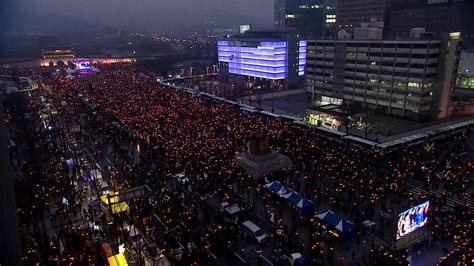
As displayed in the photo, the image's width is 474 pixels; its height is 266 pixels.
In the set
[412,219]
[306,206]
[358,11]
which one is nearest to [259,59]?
[358,11]

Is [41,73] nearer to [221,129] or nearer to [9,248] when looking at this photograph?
[221,129]

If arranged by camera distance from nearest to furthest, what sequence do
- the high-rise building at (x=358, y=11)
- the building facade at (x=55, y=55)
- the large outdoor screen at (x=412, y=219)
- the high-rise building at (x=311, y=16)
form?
the large outdoor screen at (x=412, y=219) → the high-rise building at (x=358, y=11) → the high-rise building at (x=311, y=16) → the building facade at (x=55, y=55)

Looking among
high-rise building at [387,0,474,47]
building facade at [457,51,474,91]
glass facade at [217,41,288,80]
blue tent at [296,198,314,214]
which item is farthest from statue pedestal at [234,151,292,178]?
building facade at [457,51,474,91]

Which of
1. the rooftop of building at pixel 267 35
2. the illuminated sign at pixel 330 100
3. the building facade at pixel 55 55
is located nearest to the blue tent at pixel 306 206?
the illuminated sign at pixel 330 100

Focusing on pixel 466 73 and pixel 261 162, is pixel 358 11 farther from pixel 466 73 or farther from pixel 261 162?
pixel 261 162

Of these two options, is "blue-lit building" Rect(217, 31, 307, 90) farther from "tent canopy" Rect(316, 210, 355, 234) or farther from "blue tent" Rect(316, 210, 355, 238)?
"blue tent" Rect(316, 210, 355, 238)

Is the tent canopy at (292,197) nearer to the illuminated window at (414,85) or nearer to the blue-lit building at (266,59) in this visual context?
the illuminated window at (414,85)
